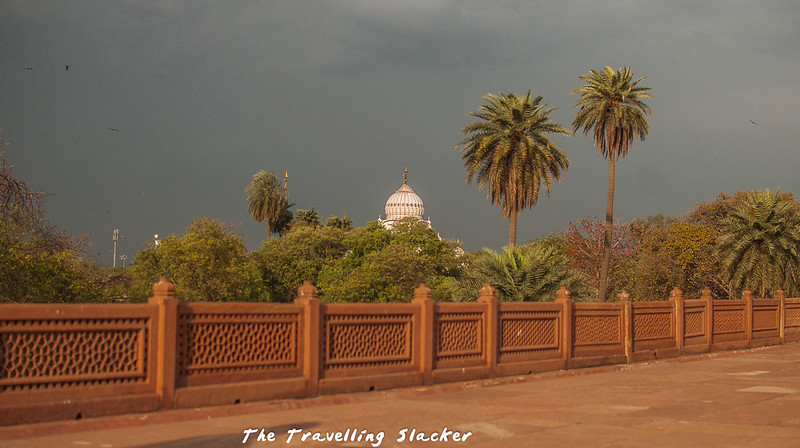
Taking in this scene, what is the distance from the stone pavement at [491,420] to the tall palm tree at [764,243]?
715 inches

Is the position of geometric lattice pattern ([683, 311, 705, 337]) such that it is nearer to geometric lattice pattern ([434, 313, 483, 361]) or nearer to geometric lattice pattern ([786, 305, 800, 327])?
geometric lattice pattern ([786, 305, 800, 327])

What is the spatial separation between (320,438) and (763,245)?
2772 cm

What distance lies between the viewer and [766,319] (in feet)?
86.7

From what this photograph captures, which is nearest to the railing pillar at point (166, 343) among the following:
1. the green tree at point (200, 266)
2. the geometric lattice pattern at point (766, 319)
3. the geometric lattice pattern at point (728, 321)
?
the geometric lattice pattern at point (728, 321)

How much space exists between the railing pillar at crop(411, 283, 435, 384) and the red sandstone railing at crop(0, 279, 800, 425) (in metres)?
0.02

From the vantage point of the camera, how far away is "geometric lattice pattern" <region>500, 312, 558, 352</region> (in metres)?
15.6

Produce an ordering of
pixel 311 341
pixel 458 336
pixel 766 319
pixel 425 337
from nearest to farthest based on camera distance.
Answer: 1. pixel 311 341
2. pixel 425 337
3. pixel 458 336
4. pixel 766 319

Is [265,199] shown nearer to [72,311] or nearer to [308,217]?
[308,217]

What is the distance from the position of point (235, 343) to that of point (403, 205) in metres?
89.9

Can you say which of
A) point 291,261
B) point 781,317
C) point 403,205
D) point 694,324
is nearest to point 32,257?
point 694,324

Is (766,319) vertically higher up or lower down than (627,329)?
lower down

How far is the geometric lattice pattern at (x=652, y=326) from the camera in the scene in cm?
1945

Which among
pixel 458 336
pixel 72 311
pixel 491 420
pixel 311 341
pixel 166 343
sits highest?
pixel 72 311

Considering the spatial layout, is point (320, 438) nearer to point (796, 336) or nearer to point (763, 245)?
point (796, 336)
